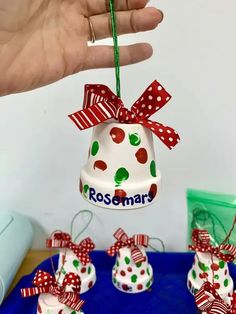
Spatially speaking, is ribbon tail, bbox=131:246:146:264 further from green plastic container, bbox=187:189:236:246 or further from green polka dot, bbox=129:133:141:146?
green polka dot, bbox=129:133:141:146

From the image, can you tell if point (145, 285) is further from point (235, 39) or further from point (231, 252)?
point (235, 39)

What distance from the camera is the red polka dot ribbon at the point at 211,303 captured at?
56 centimetres

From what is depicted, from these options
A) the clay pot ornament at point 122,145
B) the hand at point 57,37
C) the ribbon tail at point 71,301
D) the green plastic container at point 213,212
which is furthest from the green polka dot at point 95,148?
the green plastic container at point 213,212

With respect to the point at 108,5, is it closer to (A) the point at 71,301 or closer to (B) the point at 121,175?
(B) the point at 121,175

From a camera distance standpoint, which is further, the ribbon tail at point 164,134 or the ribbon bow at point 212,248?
the ribbon bow at point 212,248

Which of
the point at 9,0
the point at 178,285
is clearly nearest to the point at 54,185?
the point at 178,285

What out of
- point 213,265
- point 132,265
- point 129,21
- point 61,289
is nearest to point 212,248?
point 213,265

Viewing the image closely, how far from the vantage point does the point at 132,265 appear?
0.69 meters

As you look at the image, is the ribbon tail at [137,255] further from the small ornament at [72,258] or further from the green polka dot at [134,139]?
the green polka dot at [134,139]

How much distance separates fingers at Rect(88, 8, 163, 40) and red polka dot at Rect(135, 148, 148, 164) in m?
0.15

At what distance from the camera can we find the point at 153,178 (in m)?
0.50

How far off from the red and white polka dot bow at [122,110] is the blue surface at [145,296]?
1.05ft

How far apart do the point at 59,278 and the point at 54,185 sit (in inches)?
7.1

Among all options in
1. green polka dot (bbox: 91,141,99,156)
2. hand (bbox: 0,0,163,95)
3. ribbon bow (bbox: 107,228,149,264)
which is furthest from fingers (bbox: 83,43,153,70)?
ribbon bow (bbox: 107,228,149,264)
